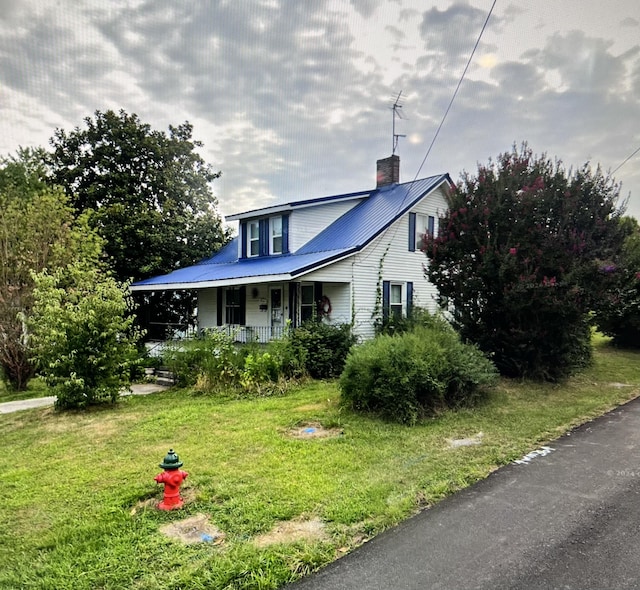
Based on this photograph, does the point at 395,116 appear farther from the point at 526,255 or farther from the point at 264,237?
the point at 526,255

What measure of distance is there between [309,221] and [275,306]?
3.35 m

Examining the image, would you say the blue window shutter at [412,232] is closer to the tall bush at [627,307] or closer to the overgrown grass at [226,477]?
the tall bush at [627,307]

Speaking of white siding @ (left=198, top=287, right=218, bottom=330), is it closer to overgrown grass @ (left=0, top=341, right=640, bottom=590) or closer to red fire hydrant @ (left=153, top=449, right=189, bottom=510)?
overgrown grass @ (left=0, top=341, right=640, bottom=590)

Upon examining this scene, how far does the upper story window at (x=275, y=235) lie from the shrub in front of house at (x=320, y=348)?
487 cm

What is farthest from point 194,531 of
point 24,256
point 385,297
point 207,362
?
point 385,297

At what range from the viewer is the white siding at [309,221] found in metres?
15.1

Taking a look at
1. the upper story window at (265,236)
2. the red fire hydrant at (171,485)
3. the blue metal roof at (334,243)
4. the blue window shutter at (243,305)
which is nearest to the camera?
the red fire hydrant at (171,485)

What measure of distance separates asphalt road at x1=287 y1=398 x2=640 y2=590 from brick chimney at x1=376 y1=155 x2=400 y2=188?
14675 millimetres

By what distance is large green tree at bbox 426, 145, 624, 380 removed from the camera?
8.92 m

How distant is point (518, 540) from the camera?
3.34 metres

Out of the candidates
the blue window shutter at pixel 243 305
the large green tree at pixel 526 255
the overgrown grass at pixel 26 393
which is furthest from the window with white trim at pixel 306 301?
the overgrown grass at pixel 26 393

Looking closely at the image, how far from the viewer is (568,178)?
30.5ft

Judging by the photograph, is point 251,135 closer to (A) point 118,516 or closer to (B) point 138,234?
(B) point 138,234

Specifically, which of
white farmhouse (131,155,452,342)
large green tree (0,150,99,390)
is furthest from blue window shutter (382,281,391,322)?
large green tree (0,150,99,390)
